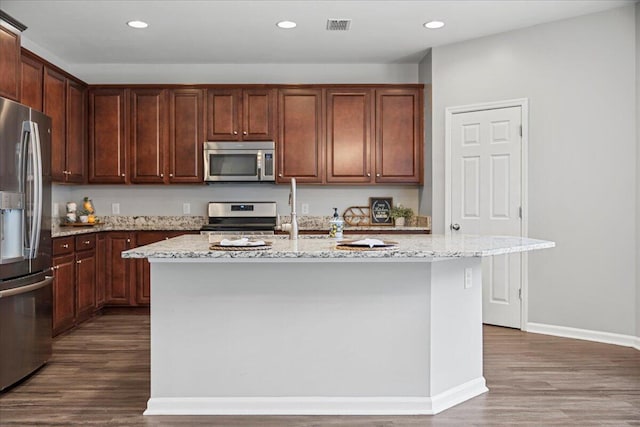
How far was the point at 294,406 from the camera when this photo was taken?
9.04 ft

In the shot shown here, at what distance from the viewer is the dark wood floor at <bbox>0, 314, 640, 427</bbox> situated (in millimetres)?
2656

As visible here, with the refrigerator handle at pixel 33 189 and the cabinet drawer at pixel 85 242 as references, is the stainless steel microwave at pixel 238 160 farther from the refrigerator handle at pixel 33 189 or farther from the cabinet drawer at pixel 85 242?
the refrigerator handle at pixel 33 189

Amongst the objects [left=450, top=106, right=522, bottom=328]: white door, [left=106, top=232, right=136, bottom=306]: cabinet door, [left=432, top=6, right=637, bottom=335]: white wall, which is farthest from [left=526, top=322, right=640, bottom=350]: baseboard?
[left=106, top=232, right=136, bottom=306]: cabinet door

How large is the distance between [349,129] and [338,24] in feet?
4.00

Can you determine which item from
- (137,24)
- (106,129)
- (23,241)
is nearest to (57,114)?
(106,129)

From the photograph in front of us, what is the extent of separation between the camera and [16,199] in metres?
3.09

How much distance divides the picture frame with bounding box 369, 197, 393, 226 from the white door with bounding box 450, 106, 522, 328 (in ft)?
2.74

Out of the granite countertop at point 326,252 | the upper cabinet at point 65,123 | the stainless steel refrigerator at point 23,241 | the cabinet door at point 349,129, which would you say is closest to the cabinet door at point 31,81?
the upper cabinet at point 65,123

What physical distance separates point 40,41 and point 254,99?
6.79 feet

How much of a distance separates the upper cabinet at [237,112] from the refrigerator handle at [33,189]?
7.31 feet

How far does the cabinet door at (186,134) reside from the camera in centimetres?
540

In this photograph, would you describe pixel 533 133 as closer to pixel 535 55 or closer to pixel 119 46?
pixel 535 55

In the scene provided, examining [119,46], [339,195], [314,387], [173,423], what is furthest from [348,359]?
[119,46]

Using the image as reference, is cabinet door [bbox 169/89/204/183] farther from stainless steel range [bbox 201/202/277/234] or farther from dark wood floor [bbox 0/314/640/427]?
dark wood floor [bbox 0/314/640/427]
